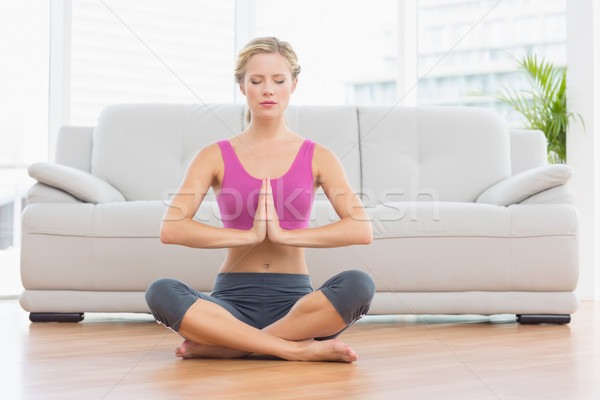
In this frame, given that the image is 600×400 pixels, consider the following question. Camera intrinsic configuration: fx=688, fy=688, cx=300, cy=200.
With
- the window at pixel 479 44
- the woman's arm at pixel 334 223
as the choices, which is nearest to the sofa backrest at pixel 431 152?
the window at pixel 479 44

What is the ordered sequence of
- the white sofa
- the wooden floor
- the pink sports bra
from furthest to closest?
the white sofa < the pink sports bra < the wooden floor

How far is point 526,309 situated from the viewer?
2.91m

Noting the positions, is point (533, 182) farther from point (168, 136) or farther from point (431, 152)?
point (168, 136)

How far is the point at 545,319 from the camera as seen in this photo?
9.65 feet

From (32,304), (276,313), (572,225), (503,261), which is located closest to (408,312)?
(503,261)

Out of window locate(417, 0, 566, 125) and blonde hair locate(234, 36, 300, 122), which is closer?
blonde hair locate(234, 36, 300, 122)

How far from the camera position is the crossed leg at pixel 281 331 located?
1855 millimetres

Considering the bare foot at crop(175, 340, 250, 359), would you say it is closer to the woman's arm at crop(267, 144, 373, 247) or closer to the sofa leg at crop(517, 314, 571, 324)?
the woman's arm at crop(267, 144, 373, 247)

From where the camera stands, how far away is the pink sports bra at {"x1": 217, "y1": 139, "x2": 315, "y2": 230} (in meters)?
2.00

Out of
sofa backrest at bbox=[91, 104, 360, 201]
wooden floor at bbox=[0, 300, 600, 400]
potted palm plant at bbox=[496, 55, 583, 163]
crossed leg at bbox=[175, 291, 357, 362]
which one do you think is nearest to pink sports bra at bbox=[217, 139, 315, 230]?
crossed leg at bbox=[175, 291, 357, 362]

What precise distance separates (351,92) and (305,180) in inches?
131

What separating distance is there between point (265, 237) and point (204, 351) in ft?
1.20

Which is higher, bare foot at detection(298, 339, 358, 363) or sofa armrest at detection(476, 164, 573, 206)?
sofa armrest at detection(476, 164, 573, 206)

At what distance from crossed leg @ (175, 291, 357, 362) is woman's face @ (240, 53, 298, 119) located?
0.57 metres
